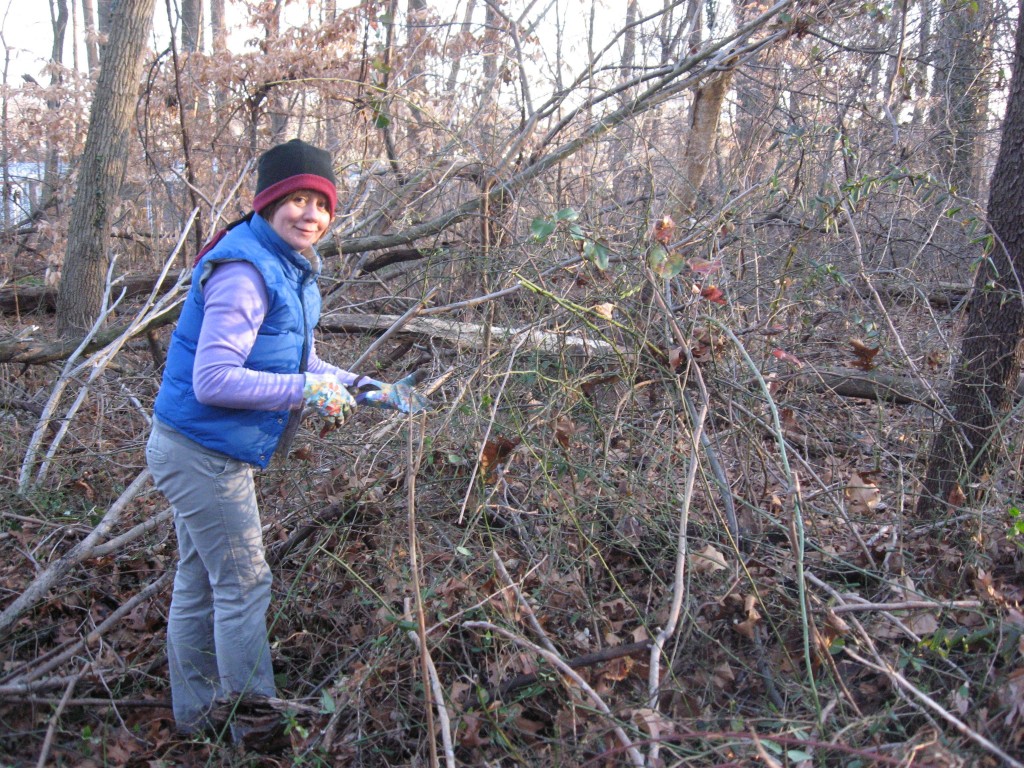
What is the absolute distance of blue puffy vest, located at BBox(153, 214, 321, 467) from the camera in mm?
2420

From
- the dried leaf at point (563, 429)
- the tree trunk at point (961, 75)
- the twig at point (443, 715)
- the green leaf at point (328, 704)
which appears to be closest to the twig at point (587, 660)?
the twig at point (443, 715)

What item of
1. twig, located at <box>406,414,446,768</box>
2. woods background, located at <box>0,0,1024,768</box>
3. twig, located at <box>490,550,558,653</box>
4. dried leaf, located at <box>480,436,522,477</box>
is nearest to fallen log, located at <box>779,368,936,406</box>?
woods background, located at <box>0,0,1024,768</box>

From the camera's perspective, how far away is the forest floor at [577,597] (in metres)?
2.24

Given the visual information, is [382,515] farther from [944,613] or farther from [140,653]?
[944,613]

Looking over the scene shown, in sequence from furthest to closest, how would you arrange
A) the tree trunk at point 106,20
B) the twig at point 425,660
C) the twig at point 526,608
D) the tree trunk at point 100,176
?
the tree trunk at point 106,20 < the tree trunk at point 100,176 < the twig at point 526,608 < the twig at point 425,660

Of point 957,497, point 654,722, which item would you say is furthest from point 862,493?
point 654,722

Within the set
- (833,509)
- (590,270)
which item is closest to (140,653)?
(590,270)

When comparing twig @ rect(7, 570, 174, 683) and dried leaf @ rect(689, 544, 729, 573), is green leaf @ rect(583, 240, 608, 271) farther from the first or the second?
twig @ rect(7, 570, 174, 683)

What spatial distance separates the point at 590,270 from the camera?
10.5ft

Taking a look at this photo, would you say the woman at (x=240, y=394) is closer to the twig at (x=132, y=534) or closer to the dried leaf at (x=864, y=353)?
the twig at (x=132, y=534)

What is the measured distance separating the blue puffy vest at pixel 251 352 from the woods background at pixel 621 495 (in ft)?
1.25

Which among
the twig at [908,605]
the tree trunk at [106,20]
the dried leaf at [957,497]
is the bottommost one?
the twig at [908,605]

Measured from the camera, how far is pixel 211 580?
103 inches

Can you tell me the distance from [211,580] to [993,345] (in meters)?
2.98
